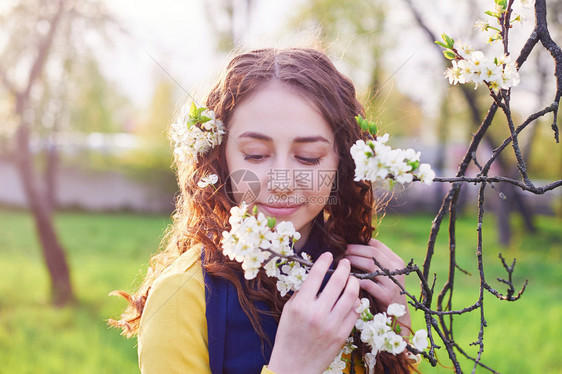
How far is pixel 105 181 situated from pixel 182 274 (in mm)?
13760

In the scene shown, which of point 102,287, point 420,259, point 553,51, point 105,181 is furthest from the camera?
point 105,181

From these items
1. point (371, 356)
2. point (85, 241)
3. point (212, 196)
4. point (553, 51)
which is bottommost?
point (85, 241)

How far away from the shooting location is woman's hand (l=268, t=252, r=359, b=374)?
122 centimetres

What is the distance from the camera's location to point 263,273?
1527 millimetres

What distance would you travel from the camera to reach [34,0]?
15.9 feet

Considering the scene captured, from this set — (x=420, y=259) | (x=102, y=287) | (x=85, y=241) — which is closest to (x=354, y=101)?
(x=102, y=287)

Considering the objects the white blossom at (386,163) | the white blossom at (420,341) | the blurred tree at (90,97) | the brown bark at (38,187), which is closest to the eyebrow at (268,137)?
the white blossom at (386,163)

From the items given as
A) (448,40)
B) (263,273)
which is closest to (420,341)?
(263,273)

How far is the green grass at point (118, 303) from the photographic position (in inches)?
149

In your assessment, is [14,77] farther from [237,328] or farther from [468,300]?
[468,300]

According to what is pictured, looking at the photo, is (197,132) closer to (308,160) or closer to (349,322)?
(308,160)

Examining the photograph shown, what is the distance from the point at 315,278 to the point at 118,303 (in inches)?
179

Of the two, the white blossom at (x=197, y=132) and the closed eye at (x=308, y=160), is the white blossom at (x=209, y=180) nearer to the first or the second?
the white blossom at (x=197, y=132)

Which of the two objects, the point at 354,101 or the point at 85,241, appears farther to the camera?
the point at 85,241
